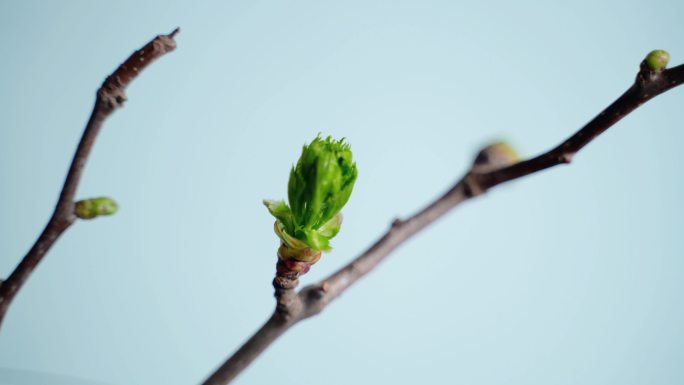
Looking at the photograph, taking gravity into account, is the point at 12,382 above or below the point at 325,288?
above

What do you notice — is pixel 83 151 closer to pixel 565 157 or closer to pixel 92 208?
pixel 92 208

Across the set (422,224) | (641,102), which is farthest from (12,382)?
(641,102)

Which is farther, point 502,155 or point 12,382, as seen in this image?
point 12,382

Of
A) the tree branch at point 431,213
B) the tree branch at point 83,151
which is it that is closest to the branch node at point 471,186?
the tree branch at point 431,213

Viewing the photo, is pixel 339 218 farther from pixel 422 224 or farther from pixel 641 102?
pixel 641 102

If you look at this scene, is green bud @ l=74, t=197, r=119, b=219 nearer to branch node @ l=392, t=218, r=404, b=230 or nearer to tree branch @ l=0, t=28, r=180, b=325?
tree branch @ l=0, t=28, r=180, b=325

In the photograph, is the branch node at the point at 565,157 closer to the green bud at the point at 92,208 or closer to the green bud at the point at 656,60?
the green bud at the point at 656,60
